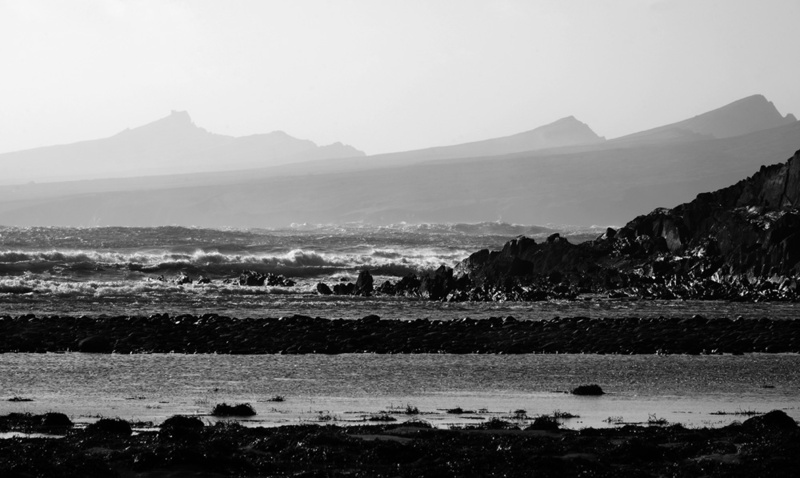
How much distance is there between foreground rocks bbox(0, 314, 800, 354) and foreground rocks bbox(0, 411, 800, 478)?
51.2ft

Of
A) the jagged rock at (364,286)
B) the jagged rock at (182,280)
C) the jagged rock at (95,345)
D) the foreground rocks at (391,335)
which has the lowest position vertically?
the jagged rock at (182,280)

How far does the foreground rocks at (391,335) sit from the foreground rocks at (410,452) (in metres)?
15.6

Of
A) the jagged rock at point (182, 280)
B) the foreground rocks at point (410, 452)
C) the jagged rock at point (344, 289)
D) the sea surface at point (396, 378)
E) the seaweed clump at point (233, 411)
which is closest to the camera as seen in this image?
the foreground rocks at point (410, 452)

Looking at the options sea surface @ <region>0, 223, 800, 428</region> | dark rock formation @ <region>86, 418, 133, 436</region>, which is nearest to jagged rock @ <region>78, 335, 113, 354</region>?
sea surface @ <region>0, 223, 800, 428</region>

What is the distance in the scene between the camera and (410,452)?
18875 millimetres

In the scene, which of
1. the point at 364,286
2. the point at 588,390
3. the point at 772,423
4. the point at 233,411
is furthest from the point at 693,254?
the point at 233,411

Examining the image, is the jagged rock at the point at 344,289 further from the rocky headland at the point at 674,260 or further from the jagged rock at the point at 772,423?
the jagged rock at the point at 772,423

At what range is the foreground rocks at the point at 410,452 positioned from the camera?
702 inches

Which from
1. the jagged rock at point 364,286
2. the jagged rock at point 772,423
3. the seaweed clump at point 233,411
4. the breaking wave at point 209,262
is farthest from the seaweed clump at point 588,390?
the breaking wave at point 209,262

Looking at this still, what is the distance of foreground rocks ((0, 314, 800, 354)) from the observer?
37062 millimetres

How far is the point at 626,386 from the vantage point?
2905 cm

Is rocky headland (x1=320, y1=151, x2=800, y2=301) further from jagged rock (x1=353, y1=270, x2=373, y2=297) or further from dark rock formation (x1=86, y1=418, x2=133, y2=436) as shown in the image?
dark rock formation (x1=86, y1=418, x2=133, y2=436)

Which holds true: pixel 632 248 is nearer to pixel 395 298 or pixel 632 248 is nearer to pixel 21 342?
pixel 395 298

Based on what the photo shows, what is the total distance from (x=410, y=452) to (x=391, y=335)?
2119cm
